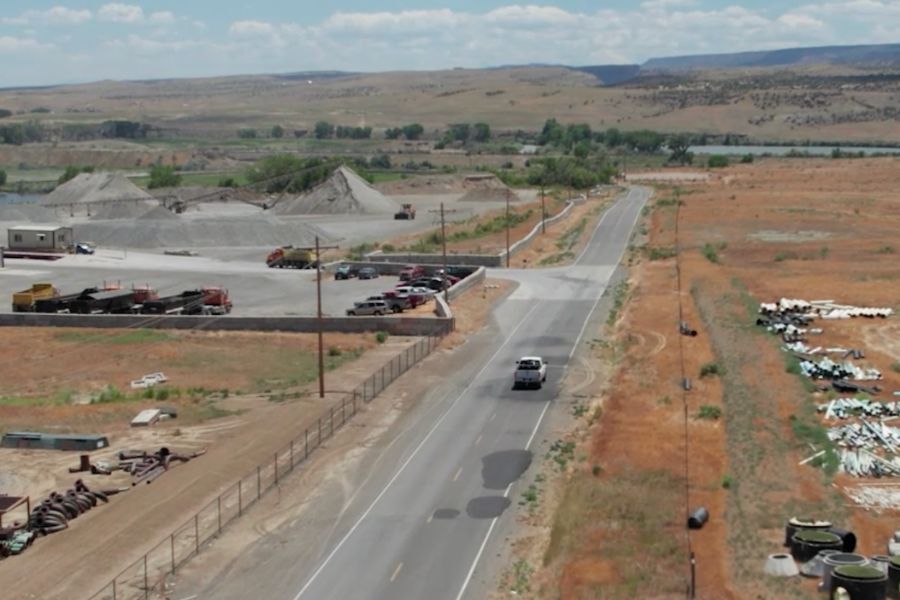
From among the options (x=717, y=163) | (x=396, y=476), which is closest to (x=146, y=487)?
(x=396, y=476)

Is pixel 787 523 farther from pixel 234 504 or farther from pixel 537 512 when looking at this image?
pixel 234 504

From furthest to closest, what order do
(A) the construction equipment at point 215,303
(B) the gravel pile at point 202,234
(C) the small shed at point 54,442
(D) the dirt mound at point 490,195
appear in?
1. (D) the dirt mound at point 490,195
2. (B) the gravel pile at point 202,234
3. (A) the construction equipment at point 215,303
4. (C) the small shed at point 54,442

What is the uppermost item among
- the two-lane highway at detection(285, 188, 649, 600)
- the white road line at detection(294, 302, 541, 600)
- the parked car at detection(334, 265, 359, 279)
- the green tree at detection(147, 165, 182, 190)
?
the green tree at detection(147, 165, 182, 190)

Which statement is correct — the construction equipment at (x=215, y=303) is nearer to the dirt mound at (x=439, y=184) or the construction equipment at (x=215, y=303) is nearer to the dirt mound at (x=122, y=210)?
the dirt mound at (x=122, y=210)

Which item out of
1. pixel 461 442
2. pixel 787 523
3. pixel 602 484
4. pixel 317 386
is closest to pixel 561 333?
pixel 317 386

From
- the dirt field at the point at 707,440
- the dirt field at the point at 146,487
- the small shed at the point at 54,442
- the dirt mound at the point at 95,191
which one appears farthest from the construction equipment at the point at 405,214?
the small shed at the point at 54,442

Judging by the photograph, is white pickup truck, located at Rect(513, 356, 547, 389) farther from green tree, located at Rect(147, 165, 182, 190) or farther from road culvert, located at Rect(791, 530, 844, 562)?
green tree, located at Rect(147, 165, 182, 190)

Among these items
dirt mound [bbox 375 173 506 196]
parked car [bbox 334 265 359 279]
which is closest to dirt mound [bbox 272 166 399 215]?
dirt mound [bbox 375 173 506 196]
